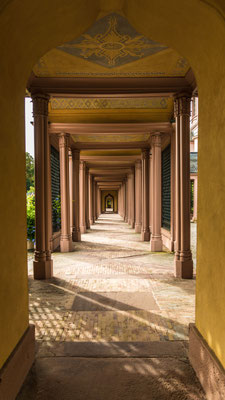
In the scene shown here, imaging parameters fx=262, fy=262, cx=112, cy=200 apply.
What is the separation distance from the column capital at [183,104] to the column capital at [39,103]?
311 cm

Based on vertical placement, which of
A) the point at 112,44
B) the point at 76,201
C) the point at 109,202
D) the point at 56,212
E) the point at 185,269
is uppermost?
the point at 112,44

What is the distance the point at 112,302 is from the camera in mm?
4824

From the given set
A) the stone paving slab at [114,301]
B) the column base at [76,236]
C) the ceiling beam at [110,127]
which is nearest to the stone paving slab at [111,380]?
Result: the stone paving slab at [114,301]

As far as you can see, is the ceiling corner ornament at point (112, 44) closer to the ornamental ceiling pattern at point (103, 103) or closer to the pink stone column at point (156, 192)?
the ornamental ceiling pattern at point (103, 103)

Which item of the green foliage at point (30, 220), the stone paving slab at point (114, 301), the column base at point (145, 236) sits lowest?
the stone paving slab at point (114, 301)

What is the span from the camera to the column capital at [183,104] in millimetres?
6137

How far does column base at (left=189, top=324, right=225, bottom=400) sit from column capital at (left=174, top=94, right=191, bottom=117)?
16.0 feet

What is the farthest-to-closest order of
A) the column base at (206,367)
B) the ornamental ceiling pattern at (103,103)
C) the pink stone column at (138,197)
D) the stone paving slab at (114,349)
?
the pink stone column at (138,197) → the ornamental ceiling pattern at (103,103) → the stone paving slab at (114,349) → the column base at (206,367)

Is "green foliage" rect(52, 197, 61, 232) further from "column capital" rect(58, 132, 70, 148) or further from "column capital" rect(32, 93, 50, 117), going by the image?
"column capital" rect(32, 93, 50, 117)

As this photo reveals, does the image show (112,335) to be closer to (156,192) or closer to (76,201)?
(156,192)

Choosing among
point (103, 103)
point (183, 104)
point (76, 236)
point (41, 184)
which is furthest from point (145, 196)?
point (41, 184)

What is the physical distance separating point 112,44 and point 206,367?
5.21m

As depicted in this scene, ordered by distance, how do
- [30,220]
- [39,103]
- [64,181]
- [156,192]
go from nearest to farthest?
[39,103] < [64,181] < [156,192] < [30,220]

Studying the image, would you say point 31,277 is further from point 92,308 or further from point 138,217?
Answer: point 138,217
